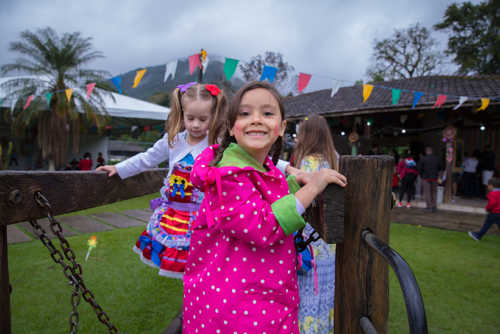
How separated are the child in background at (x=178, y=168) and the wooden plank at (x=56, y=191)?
104 mm

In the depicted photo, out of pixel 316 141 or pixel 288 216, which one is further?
pixel 316 141

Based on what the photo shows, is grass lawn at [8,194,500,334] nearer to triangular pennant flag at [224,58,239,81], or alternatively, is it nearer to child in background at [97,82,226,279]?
child in background at [97,82,226,279]

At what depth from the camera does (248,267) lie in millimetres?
1061

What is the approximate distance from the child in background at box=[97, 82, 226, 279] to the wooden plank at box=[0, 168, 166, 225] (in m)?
0.10

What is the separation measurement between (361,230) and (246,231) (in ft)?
1.32

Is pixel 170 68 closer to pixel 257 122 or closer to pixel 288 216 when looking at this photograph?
pixel 257 122

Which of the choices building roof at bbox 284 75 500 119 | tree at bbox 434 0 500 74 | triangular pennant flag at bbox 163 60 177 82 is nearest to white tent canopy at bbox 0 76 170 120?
building roof at bbox 284 75 500 119

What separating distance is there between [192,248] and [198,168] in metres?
0.32

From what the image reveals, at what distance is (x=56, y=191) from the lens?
1.22 metres

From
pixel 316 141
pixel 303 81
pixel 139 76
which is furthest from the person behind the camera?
pixel 303 81

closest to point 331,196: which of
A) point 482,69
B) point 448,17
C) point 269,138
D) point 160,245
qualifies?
point 269,138

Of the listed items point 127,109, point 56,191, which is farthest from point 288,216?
point 127,109

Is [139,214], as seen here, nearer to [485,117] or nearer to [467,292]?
[467,292]

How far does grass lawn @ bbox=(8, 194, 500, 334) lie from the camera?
260cm
